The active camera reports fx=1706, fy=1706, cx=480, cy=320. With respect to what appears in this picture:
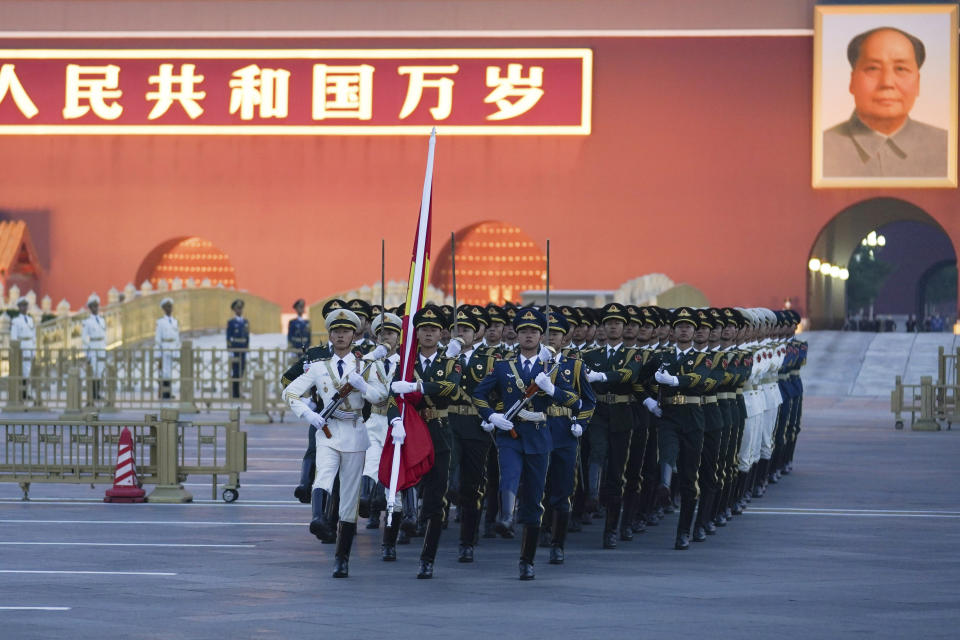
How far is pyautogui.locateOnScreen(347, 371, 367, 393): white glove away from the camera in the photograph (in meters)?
9.77

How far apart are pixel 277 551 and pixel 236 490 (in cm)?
291

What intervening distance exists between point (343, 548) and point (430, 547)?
50 centimetres

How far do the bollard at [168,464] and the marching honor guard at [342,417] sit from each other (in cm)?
350

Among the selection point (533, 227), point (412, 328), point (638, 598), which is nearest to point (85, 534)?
point (412, 328)

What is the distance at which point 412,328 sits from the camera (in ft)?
33.1

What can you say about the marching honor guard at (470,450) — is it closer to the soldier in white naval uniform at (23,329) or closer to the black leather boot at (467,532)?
the black leather boot at (467,532)

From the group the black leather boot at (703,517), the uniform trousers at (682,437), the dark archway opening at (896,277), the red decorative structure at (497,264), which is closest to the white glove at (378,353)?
the uniform trousers at (682,437)

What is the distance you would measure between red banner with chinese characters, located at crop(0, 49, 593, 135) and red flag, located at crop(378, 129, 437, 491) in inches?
1070

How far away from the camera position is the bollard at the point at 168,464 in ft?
43.8

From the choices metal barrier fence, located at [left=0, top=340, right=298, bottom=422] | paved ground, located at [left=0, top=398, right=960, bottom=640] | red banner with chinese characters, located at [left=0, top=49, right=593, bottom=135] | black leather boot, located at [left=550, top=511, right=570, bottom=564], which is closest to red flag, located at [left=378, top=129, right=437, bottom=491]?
paved ground, located at [left=0, top=398, right=960, bottom=640]

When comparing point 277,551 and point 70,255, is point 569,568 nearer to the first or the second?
point 277,551

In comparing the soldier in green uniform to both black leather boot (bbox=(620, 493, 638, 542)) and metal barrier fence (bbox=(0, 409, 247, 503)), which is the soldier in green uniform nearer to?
black leather boot (bbox=(620, 493, 638, 542))

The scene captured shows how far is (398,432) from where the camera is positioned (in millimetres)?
9852

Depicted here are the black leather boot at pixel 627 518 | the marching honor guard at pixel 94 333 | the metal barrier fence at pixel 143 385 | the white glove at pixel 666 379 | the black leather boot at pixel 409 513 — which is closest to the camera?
the white glove at pixel 666 379
